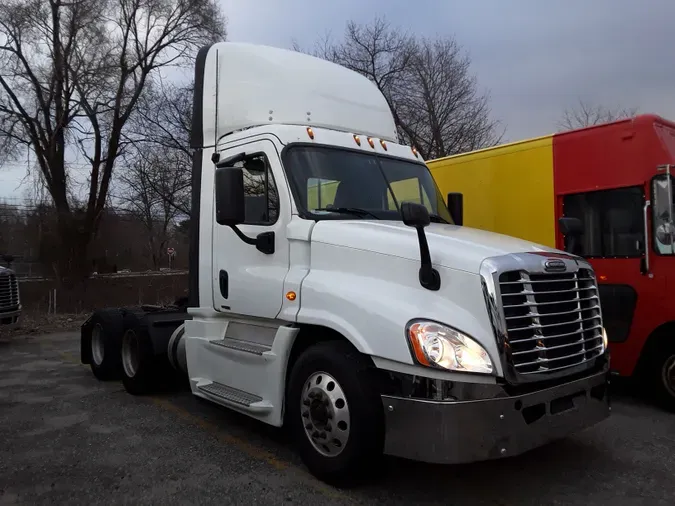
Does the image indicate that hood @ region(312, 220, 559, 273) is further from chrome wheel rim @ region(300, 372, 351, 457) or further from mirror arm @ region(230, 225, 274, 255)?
chrome wheel rim @ region(300, 372, 351, 457)

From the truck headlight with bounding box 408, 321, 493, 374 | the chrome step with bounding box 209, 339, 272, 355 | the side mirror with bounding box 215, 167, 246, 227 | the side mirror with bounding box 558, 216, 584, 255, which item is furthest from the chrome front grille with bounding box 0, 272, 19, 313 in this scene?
the side mirror with bounding box 558, 216, 584, 255

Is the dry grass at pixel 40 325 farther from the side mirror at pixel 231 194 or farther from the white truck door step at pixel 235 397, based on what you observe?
the side mirror at pixel 231 194

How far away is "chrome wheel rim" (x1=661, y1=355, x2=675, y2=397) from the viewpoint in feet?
20.0

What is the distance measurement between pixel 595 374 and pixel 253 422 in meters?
3.32

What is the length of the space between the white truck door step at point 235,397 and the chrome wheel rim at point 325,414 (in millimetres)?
520

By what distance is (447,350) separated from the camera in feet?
11.7

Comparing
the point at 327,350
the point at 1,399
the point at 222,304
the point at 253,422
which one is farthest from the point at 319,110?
the point at 1,399

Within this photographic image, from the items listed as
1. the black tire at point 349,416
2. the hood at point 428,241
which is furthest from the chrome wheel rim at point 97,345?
the hood at point 428,241

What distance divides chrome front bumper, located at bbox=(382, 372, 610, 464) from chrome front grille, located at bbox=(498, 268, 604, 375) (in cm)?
21

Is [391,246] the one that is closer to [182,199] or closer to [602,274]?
[602,274]

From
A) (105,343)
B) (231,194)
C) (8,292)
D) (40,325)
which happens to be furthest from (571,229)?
(40,325)

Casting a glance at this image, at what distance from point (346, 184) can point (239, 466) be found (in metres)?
2.49

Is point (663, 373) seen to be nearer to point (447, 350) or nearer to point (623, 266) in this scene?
point (623, 266)

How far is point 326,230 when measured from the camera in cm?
447
